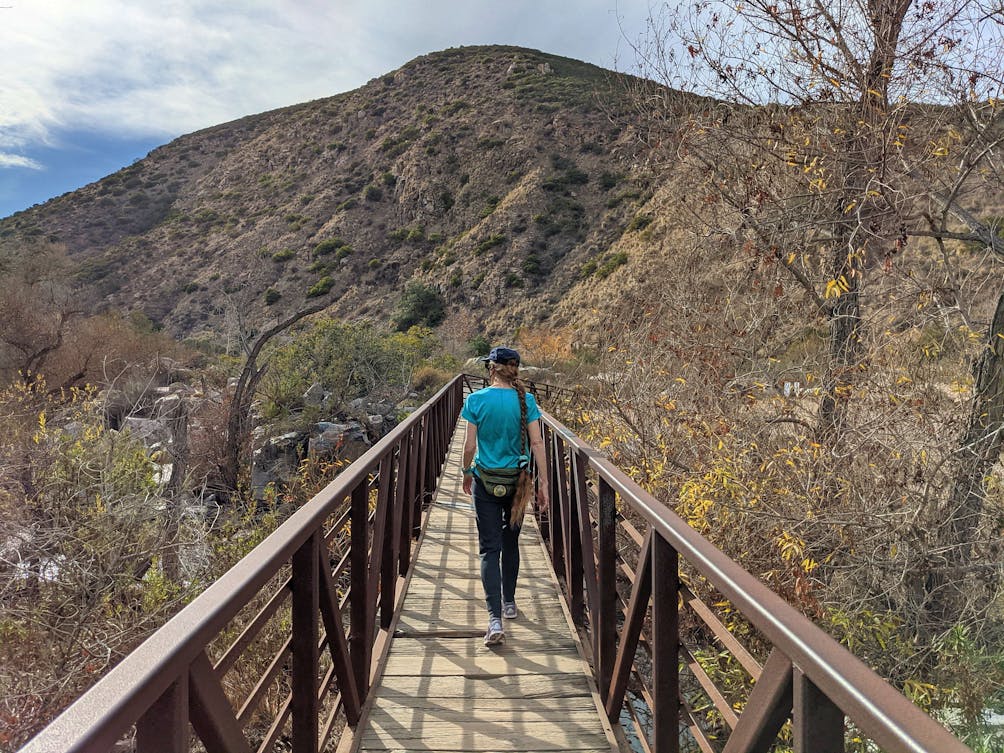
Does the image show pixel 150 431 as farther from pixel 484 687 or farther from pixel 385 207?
pixel 385 207

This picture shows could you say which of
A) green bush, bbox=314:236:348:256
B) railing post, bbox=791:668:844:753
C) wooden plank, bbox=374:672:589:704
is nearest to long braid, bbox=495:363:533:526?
wooden plank, bbox=374:672:589:704

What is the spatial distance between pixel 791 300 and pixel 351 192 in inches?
2206

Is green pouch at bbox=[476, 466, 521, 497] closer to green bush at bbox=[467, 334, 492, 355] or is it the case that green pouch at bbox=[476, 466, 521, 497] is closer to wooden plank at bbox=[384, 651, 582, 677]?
wooden plank at bbox=[384, 651, 582, 677]

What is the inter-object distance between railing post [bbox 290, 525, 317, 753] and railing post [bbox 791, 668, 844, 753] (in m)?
1.39

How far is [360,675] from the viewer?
2.88 meters

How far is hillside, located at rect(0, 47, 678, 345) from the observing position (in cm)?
4225

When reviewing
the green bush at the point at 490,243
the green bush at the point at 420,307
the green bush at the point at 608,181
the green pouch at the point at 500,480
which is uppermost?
the green bush at the point at 608,181

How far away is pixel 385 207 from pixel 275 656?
181 ft

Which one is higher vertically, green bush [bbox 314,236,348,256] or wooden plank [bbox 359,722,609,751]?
green bush [bbox 314,236,348,256]

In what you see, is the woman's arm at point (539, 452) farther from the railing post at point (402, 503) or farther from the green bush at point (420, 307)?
the green bush at point (420, 307)

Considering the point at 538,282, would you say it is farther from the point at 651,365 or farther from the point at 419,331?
the point at 651,365

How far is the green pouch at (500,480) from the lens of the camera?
11.5 ft

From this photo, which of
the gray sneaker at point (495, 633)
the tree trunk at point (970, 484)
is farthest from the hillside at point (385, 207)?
the gray sneaker at point (495, 633)

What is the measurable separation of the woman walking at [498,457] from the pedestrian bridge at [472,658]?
30 cm
